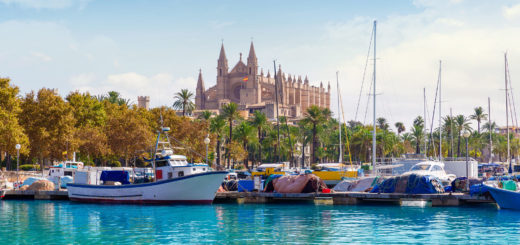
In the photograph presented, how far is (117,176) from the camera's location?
4388 centimetres

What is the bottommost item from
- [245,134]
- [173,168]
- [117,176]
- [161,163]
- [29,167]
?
[117,176]

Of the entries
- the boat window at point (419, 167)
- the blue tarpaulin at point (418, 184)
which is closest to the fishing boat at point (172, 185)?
the blue tarpaulin at point (418, 184)

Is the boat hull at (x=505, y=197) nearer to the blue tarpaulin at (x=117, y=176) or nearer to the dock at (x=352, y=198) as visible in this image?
the dock at (x=352, y=198)

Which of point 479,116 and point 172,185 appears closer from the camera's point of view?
point 172,185

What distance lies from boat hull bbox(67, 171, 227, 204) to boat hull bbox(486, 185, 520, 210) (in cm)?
1695

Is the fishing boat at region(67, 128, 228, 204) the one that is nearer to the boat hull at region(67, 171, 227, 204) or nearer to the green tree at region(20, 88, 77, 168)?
the boat hull at region(67, 171, 227, 204)

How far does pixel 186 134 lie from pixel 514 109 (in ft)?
125

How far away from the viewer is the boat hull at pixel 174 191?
39350 mm

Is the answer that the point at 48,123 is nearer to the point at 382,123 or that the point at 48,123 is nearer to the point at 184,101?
the point at 184,101

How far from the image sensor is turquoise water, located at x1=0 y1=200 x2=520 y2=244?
2523 centimetres

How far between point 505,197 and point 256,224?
15.6 metres

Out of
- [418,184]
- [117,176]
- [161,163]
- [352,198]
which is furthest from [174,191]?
[418,184]

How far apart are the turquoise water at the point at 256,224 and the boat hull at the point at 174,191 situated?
1.30 meters

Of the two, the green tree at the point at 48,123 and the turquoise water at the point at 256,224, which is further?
the green tree at the point at 48,123
